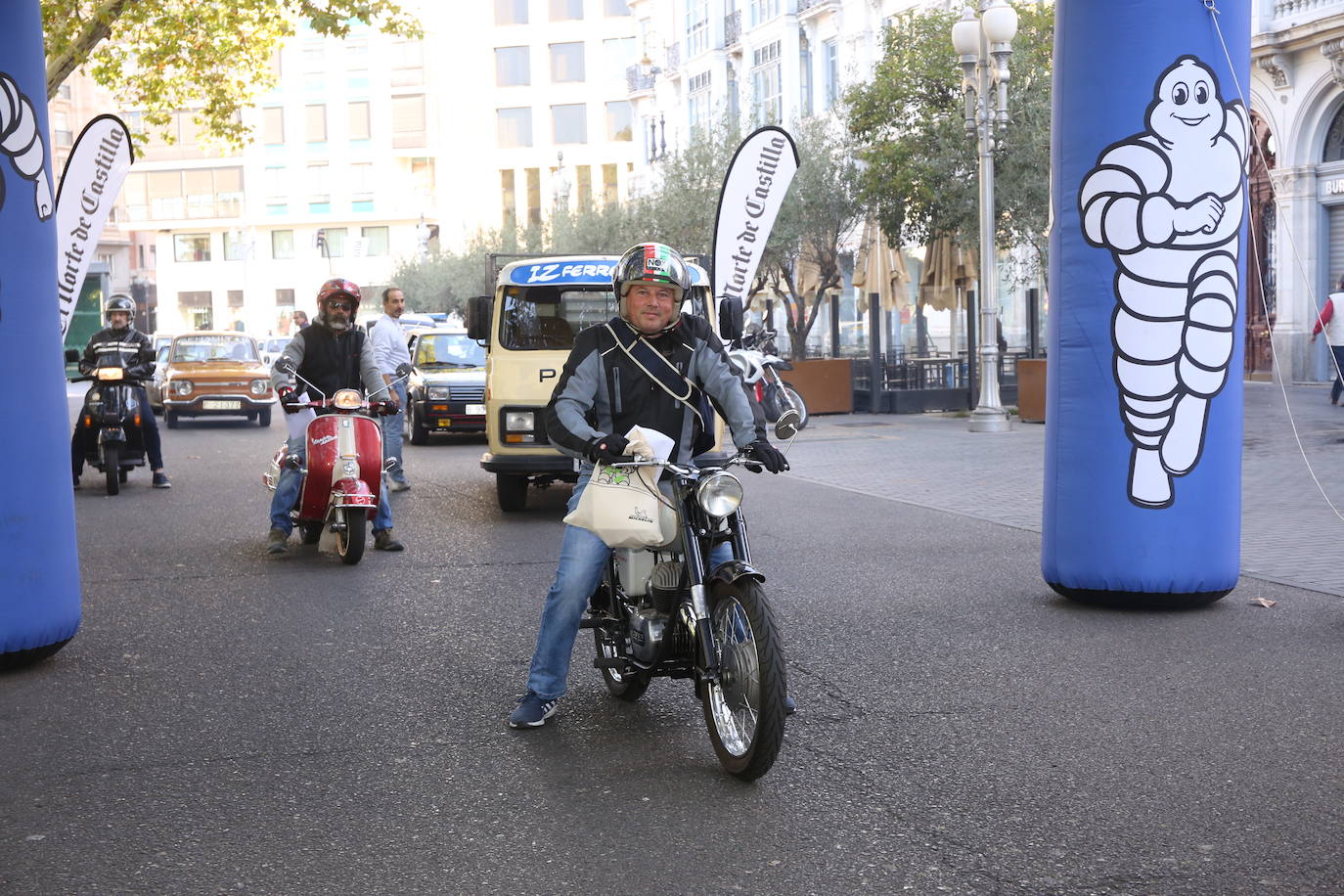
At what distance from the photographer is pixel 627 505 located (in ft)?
17.6

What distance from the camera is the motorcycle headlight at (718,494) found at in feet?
16.5

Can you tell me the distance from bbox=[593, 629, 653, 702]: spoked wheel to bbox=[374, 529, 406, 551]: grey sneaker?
15.7 feet

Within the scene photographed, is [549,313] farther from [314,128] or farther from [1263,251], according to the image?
[314,128]

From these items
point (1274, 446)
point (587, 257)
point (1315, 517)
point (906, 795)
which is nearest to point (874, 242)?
point (1274, 446)

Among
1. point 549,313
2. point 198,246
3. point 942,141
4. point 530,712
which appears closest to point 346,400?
point 549,313

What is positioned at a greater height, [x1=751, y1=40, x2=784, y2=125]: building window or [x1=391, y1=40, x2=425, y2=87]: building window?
[x1=391, y1=40, x2=425, y2=87]: building window

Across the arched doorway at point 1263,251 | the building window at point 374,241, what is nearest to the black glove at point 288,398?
the arched doorway at point 1263,251

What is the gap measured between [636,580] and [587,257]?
8.85 m

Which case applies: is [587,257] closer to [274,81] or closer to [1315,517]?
[1315,517]

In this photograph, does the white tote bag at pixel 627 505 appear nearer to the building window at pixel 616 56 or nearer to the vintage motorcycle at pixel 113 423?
the vintage motorcycle at pixel 113 423

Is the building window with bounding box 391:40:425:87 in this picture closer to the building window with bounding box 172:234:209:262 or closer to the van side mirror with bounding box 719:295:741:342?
the building window with bounding box 172:234:209:262

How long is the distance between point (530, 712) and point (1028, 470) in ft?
35.7

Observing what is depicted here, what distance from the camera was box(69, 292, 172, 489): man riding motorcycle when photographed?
1560cm

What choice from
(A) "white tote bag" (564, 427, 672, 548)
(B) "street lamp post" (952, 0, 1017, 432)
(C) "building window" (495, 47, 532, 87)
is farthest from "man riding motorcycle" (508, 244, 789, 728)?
(C) "building window" (495, 47, 532, 87)
